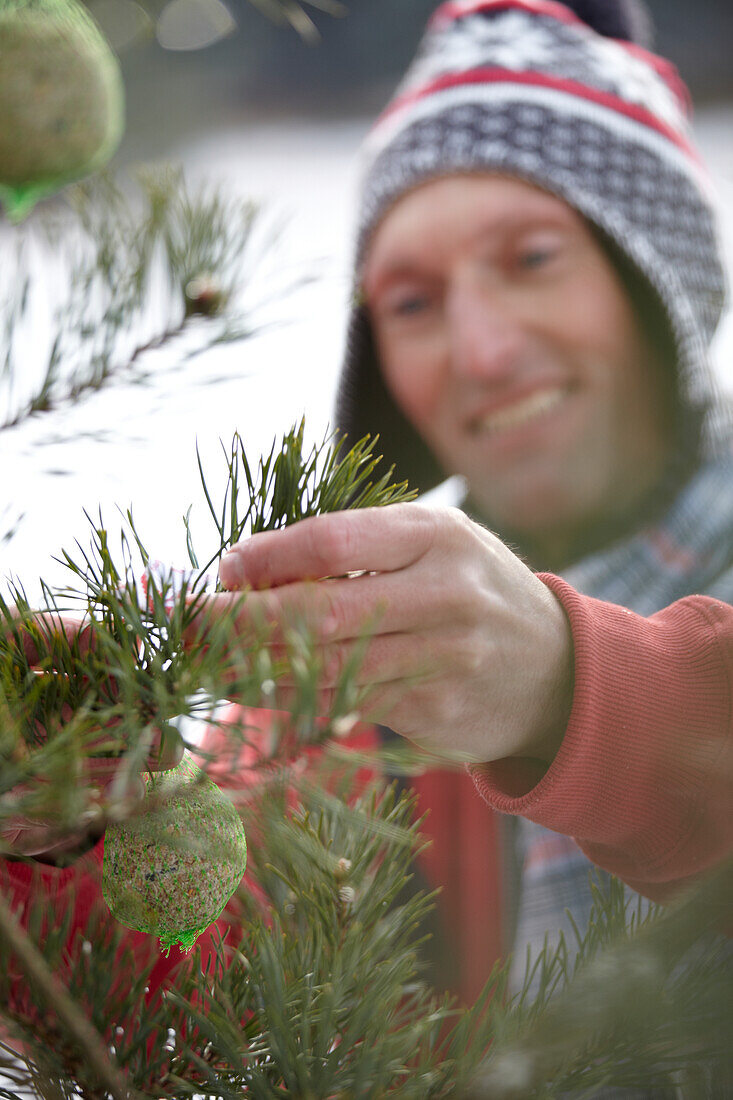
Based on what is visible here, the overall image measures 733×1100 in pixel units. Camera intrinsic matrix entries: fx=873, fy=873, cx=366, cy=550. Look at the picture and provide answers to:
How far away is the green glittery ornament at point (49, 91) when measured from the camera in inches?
6.6

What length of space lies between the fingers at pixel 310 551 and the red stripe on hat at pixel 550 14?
28.1 inches

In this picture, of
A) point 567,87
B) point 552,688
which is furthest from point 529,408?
point 552,688

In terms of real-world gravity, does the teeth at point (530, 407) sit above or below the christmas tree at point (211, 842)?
Answer: below

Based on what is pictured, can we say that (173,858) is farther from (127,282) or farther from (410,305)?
(410,305)

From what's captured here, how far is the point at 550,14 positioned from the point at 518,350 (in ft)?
0.92

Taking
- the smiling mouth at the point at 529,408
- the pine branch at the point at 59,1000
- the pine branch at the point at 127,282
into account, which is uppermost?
the pine branch at the point at 127,282

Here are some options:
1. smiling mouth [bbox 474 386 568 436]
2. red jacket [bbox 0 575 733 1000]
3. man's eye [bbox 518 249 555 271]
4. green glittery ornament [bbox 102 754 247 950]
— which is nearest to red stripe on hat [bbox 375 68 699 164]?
man's eye [bbox 518 249 555 271]

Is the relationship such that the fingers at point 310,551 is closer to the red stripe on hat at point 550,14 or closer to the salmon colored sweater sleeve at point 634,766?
the salmon colored sweater sleeve at point 634,766

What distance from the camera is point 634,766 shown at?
9.4 inches

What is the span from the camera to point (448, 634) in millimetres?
194

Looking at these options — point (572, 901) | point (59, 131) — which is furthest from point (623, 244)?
point (59, 131)

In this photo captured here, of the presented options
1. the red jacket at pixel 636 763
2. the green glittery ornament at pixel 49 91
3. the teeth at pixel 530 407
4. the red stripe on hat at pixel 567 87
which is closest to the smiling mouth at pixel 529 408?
the teeth at pixel 530 407

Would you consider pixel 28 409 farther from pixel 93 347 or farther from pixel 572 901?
pixel 572 901

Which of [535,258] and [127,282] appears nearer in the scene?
[127,282]
